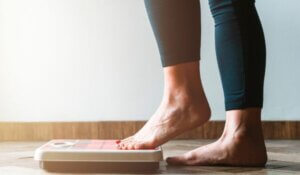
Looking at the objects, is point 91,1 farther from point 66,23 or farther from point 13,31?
point 13,31

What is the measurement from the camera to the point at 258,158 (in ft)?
3.56

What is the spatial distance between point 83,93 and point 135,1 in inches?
16.0

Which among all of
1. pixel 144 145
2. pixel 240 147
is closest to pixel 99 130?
pixel 144 145

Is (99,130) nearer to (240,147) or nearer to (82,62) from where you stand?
(82,62)

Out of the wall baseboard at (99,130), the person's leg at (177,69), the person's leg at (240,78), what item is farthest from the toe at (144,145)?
the wall baseboard at (99,130)

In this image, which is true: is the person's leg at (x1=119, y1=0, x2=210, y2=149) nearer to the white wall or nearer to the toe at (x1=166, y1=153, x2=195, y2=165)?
the toe at (x1=166, y1=153, x2=195, y2=165)

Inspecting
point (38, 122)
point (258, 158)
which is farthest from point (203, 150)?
point (38, 122)

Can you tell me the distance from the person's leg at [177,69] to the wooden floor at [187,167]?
3.3 inches

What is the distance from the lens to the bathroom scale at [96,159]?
3.42ft

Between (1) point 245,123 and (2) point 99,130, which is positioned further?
(2) point 99,130

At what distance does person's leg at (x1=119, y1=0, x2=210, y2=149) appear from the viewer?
1.10 m

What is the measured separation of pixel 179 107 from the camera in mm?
1128

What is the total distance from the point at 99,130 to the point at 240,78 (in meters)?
1.04

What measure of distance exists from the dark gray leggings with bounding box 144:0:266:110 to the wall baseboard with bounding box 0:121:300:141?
2.88 ft
